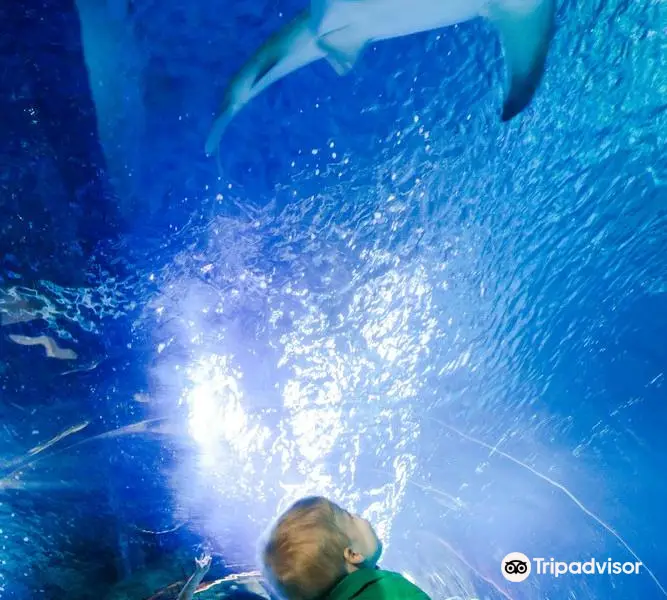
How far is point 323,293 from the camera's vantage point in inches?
126

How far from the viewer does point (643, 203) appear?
403 cm

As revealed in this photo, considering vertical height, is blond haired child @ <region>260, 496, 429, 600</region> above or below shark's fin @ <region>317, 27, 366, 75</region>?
below

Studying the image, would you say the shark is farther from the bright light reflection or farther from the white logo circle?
the white logo circle

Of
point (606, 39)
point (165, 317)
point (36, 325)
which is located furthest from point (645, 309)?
point (36, 325)

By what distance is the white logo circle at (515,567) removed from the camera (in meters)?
7.11

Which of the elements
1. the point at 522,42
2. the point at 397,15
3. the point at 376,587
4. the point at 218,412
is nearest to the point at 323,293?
the point at 218,412

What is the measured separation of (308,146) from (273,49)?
0.49 meters

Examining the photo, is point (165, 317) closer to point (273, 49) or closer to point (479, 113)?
point (273, 49)

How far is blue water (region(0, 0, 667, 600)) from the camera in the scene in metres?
2.42

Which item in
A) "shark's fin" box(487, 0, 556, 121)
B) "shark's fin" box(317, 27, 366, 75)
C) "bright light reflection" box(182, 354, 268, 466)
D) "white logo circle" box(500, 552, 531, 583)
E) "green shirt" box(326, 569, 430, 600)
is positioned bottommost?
"green shirt" box(326, 569, 430, 600)

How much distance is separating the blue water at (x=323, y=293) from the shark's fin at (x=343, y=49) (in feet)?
0.23

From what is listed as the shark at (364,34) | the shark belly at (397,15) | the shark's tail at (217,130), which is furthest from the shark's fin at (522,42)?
the shark's tail at (217,130)
